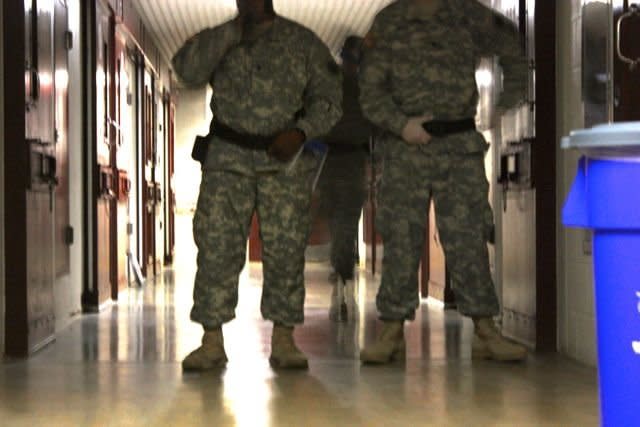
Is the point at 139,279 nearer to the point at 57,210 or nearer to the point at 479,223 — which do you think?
the point at 57,210

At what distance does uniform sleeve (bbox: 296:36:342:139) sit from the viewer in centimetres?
407

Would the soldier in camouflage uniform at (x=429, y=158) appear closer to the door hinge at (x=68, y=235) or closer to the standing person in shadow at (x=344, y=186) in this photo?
the standing person in shadow at (x=344, y=186)

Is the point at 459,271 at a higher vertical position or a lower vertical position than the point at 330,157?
lower

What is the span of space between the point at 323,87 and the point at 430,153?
468 millimetres

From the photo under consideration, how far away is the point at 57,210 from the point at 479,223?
2.39m

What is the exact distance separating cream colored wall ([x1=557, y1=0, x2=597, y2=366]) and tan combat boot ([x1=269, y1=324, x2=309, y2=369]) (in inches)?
40.3

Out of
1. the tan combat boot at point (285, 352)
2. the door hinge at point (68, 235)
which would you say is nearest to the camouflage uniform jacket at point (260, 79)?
the tan combat boot at point (285, 352)

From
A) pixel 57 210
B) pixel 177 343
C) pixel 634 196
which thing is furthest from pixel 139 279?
pixel 634 196

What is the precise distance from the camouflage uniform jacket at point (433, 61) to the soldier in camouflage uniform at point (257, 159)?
0.65 feet

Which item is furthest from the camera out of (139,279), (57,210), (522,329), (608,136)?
(139,279)

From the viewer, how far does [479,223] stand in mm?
4137

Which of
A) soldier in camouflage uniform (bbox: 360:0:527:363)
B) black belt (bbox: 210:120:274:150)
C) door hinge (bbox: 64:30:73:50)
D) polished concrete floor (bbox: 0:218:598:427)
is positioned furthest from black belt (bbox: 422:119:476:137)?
door hinge (bbox: 64:30:73:50)

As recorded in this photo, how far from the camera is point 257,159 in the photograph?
400 cm

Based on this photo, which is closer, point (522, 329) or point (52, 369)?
point (52, 369)
